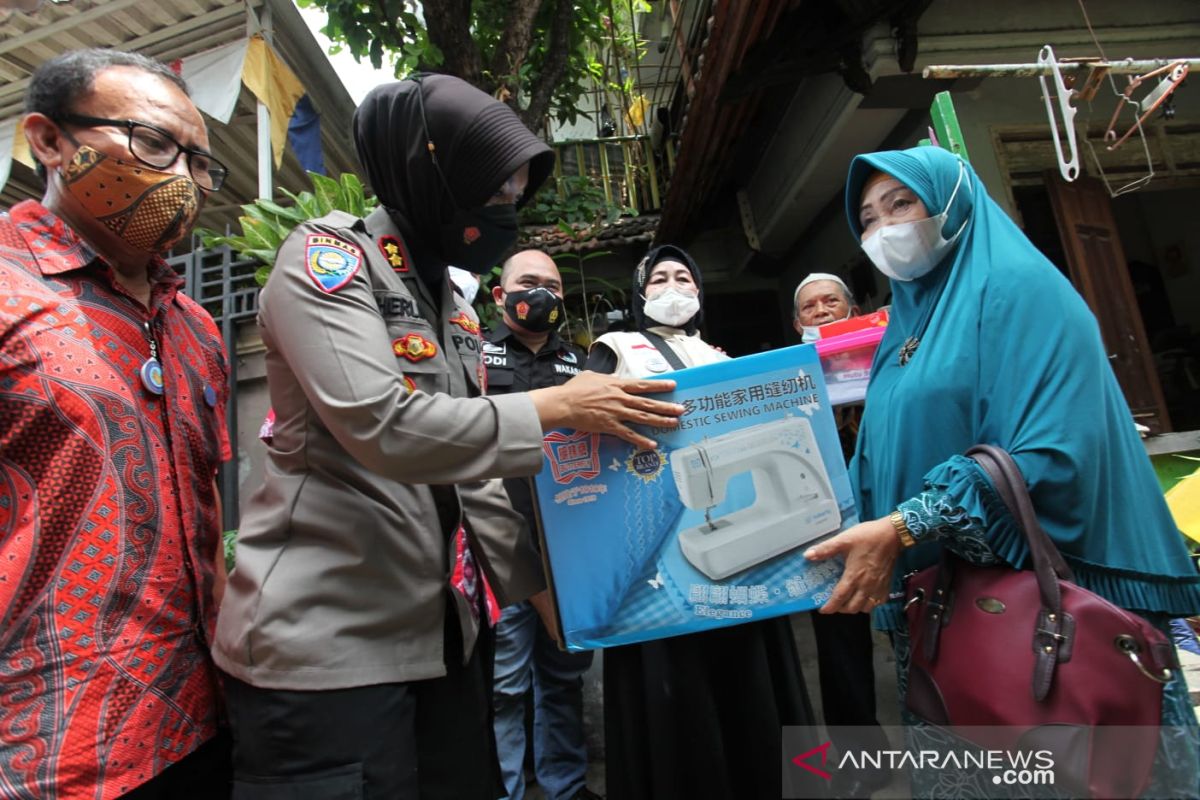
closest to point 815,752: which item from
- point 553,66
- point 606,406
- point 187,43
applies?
point 606,406

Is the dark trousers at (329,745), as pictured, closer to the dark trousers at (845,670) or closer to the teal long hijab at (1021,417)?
the teal long hijab at (1021,417)

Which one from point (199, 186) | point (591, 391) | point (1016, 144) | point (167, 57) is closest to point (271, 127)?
point (167, 57)

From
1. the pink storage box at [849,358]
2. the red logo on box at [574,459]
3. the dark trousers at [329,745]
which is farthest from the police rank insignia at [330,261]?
the pink storage box at [849,358]

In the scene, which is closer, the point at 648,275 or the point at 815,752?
the point at 815,752

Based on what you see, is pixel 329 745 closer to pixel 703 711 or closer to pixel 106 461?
pixel 106 461

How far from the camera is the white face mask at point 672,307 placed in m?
2.27

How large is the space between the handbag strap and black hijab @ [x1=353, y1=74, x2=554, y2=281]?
0.86 metres

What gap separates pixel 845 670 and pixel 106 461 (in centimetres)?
244

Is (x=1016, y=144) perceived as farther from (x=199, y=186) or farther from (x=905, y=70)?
(x=199, y=186)

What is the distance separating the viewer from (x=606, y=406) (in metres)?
1.22

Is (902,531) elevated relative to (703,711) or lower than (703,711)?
elevated

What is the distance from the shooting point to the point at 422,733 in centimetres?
124

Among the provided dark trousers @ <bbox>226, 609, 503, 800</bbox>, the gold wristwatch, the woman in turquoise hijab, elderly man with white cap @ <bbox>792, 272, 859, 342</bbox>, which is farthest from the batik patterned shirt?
elderly man with white cap @ <bbox>792, 272, 859, 342</bbox>

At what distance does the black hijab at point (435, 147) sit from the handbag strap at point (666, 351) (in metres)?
0.86
